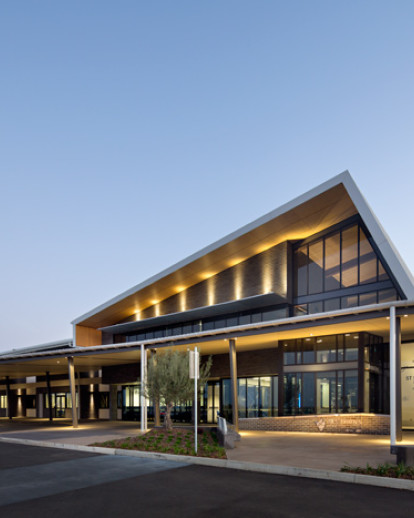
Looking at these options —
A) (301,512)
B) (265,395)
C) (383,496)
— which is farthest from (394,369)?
(265,395)

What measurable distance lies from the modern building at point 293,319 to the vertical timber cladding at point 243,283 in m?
0.07

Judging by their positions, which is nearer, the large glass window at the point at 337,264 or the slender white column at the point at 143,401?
the slender white column at the point at 143,401

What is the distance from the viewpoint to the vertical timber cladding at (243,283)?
28062mm

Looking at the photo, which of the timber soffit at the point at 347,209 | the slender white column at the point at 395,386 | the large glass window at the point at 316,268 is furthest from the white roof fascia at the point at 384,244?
the large glass window at the point at 316,268

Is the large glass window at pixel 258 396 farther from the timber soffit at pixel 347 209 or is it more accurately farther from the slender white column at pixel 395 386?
the slender white column at pixel 395 386

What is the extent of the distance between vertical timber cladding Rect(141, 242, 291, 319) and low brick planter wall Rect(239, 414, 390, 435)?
6248 millimetres

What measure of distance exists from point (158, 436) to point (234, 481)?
7.79 meters

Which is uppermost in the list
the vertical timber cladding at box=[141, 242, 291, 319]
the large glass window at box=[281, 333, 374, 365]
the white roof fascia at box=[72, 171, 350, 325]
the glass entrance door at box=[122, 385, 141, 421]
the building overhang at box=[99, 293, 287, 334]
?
the white roof fascia at box=[72, 171, 350, 325]

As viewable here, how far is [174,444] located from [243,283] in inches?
565

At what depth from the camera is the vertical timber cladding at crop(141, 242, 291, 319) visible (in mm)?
28062

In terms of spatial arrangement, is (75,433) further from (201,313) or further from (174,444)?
(201,313)

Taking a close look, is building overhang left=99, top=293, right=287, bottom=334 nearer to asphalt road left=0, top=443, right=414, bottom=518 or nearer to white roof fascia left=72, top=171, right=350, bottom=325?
white roof fascia left=72, top=171, right=350, bottom=325

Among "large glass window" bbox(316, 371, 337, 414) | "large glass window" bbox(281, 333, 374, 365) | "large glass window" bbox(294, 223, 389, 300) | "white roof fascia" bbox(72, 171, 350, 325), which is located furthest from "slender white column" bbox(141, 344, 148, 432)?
"large glass window" bbox(294, 223, 389, 300)

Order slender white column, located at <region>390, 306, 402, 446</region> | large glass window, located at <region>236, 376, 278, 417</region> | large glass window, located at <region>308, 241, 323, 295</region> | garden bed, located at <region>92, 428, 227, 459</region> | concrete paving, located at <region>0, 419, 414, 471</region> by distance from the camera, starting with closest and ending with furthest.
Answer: concrete paving, located at <region>0, 419, 414, 471</region> < garden bed, located at <region>92, 428, 227, 459</region> < slender white column, located at <region>390, 306, 402, 446</region> < large glass window, located at <region>308, 241, 323, 295</region> < large glass window, located at <region>236, 376, 278, 417</region>
